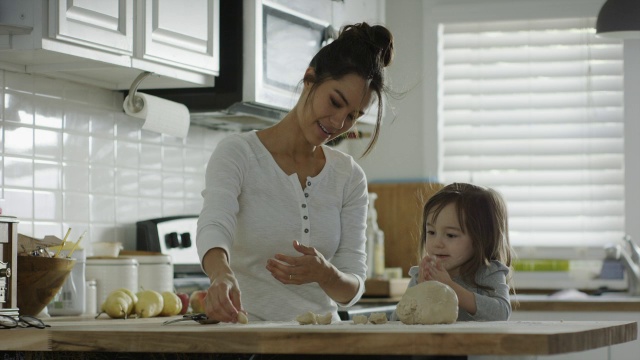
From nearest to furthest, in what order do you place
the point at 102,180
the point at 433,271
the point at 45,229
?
the point at 433,271, the point at 45,229, the point at 102,180

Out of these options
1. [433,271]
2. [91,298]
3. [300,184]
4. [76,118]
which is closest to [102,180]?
[76,118]

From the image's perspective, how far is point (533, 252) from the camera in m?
4.38

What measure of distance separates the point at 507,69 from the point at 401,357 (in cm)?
313

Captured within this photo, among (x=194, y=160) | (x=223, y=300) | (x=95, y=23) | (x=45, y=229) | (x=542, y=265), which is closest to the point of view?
(x=223, y=300)

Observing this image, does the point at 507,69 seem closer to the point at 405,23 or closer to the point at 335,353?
the point at 405,23

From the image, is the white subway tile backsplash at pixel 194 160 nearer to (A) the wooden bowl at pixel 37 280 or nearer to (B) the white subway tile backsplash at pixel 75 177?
(B) the white subway tile backsplash at pixel 75 177

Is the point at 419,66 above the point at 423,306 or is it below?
above

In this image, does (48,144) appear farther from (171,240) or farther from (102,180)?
(171,240)

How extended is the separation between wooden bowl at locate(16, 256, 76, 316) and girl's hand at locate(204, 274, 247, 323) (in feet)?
2.27

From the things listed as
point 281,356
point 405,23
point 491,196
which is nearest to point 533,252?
point 405,23

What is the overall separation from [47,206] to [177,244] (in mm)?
538

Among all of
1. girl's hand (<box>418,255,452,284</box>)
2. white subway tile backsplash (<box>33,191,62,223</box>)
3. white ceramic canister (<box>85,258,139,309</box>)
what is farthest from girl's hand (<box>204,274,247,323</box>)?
white subway tile backsplash (<box>33,191,62,223</box>)

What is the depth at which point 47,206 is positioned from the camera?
282cm

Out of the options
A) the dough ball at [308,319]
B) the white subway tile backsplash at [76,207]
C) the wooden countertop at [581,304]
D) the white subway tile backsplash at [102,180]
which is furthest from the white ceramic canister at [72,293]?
the wooden countertop at [581,304]
